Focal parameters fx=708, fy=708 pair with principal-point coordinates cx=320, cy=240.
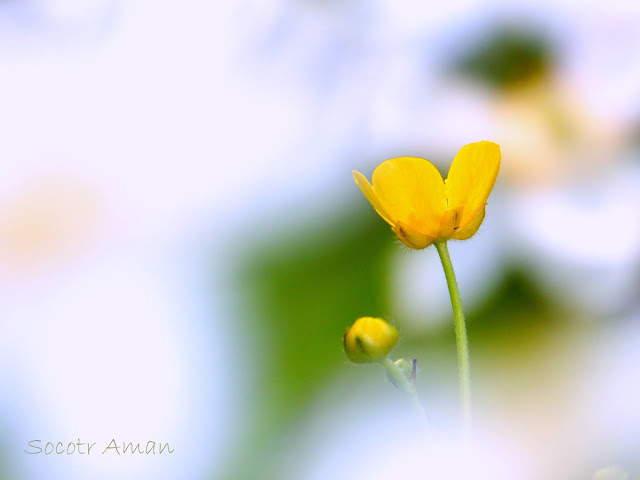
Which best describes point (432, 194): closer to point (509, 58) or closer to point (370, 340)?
point (370, 340)

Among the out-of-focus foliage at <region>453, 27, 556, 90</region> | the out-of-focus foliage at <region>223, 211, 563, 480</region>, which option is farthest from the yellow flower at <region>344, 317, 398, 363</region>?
the out-of-focus foliage at <region>453, 27, 556, 90</region>

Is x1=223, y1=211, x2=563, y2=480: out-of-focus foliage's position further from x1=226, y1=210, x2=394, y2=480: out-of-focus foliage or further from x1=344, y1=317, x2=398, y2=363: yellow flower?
x1=344, y1=317, x2=398, y2=363: yellow flower

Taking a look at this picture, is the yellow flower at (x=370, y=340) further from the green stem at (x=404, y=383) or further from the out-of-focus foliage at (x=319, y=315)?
the out-of-focus foliage at (x=319, y=315)

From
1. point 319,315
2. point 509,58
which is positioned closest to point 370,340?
point 319,315

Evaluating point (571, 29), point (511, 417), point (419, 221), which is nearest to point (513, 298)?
point (511, 417)

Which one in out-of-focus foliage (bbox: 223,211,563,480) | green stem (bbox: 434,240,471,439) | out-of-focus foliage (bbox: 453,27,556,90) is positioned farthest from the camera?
out-of-focus foliage (bbox: 453,27,556,90)

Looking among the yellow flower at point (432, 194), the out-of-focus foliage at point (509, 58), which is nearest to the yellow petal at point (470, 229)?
the yellow flower at point (432, 194)
